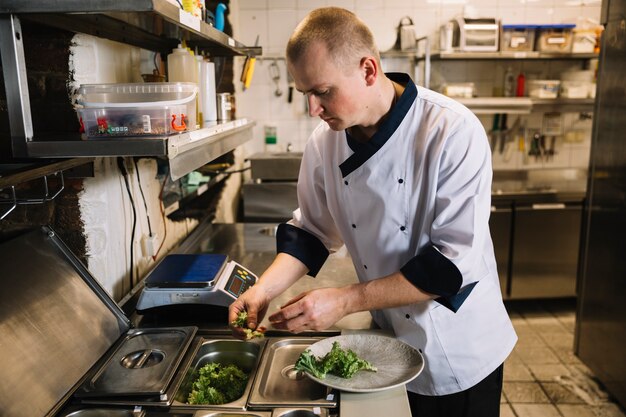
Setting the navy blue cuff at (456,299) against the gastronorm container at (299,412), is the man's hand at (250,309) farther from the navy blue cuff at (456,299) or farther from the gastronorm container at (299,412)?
the navy blue cuff at (456,299)

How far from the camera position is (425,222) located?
5.11ft

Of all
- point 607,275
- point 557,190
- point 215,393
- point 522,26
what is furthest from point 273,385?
point 522,26

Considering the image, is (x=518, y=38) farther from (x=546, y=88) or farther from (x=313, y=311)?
(x=313, y=311)

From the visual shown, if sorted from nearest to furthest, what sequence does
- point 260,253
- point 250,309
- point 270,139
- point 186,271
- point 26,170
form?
point 26,170 → point 250,309 → point 186,271 → point 260,253 → point 270,139

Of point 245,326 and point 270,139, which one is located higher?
point 270,139

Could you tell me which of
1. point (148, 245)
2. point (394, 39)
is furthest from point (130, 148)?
point (394, 39)

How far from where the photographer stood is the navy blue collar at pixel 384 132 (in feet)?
5.10

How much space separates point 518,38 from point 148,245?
133 inches

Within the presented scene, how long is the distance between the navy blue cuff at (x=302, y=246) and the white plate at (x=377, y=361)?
29 cm

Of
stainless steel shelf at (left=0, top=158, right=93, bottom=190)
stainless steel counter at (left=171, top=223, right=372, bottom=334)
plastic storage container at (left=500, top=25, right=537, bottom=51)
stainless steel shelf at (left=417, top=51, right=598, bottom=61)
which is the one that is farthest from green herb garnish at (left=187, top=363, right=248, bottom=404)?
plastic storage container at (left=500, top=25, right=537, bottom=51)

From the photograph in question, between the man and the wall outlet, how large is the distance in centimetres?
69

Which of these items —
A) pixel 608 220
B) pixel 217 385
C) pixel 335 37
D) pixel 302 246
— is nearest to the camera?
pixel 335 37

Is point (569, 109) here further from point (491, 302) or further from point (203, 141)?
point (203, 141)

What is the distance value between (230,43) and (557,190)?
Result: 3007 millimetres
